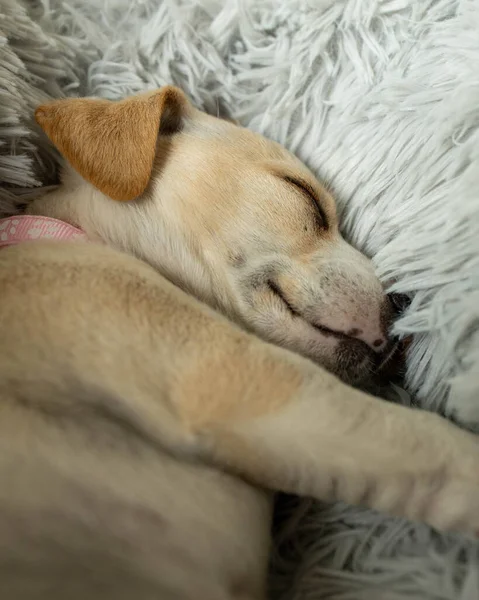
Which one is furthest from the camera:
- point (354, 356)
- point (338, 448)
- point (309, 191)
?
point (309, 191)

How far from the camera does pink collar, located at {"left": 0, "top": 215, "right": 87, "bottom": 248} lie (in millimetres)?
1020

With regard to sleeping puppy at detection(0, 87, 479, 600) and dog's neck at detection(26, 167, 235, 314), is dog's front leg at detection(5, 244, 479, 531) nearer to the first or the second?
sleeping puppy at detection(0, 87, 479, 600)

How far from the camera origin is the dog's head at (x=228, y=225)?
39.6 inches

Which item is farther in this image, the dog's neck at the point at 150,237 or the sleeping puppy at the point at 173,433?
the dog's neck at the point at 150,237

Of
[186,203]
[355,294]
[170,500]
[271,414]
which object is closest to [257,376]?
[271,414]

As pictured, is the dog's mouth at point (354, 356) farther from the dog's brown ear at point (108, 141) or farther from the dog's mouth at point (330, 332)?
the dog's brown ear at point (108, 141)

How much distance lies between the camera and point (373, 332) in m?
1.00

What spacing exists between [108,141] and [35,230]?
0.19m

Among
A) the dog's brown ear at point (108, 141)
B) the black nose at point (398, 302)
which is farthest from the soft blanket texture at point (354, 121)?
the dog's brown ear at point (108, 141)

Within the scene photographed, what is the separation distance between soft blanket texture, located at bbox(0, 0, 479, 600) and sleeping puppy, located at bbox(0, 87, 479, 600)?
0.08m

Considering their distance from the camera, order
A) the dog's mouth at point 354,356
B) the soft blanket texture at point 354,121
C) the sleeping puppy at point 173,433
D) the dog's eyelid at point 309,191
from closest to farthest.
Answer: the sleeping puppy at point 173,433 → the soft blanket texture at point 354,121 → the dog's mouth at point 354,356 → the dog's eyelid at point 309,191

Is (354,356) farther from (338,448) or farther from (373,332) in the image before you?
(338,448)

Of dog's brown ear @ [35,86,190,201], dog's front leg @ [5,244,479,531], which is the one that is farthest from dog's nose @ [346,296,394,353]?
dog's brown ear @ [35,86,190,201]

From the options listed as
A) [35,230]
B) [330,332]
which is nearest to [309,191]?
[330,332]
